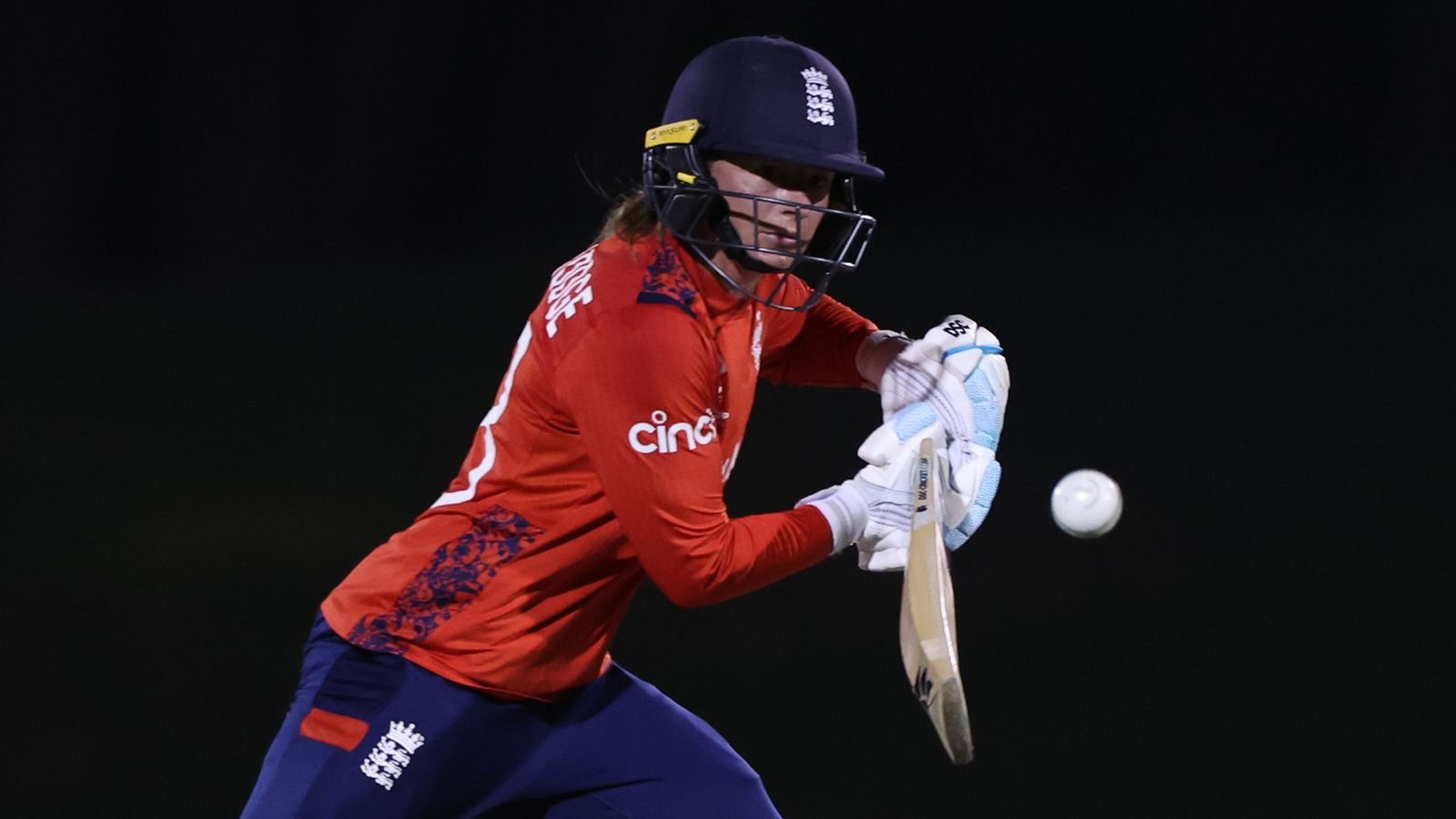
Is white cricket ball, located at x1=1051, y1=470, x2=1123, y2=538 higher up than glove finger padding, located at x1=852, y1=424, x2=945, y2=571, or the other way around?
glove finger padding, located at x1=852, y1=424, x2=945, y2=571

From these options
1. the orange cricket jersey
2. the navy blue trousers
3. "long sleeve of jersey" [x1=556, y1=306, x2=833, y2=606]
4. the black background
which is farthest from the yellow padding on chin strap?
the black background

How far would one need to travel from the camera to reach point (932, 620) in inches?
81.7

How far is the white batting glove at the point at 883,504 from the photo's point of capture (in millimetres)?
2086

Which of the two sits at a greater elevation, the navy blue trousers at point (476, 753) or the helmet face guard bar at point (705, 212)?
the helmet face guard bar at point (705, 212)

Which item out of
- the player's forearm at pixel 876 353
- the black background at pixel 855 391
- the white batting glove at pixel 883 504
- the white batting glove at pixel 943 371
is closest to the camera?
the white batting glove at pixel 883 504

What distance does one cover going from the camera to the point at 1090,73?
6.13 meters

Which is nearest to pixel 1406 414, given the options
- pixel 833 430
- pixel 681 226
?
pixel 833 430

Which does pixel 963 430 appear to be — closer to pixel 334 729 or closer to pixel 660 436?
pixel 660 436

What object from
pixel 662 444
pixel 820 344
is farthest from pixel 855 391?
pixel 662 444

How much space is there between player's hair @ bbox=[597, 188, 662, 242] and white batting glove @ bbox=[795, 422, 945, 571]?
367mm

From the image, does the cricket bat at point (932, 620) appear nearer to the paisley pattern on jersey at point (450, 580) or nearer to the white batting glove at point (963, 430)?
the white batting glove at point (963, 430)

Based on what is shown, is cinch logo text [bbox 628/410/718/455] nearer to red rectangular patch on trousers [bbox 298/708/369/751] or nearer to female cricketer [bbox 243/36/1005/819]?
female cricketer [bbox 243/36/1005/819]

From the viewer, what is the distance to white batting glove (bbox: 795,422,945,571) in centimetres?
209

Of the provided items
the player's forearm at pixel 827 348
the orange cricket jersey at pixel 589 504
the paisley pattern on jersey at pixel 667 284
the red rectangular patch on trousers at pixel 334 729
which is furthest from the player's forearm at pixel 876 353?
the red rectangular patch on trousers at pixel 334 729
